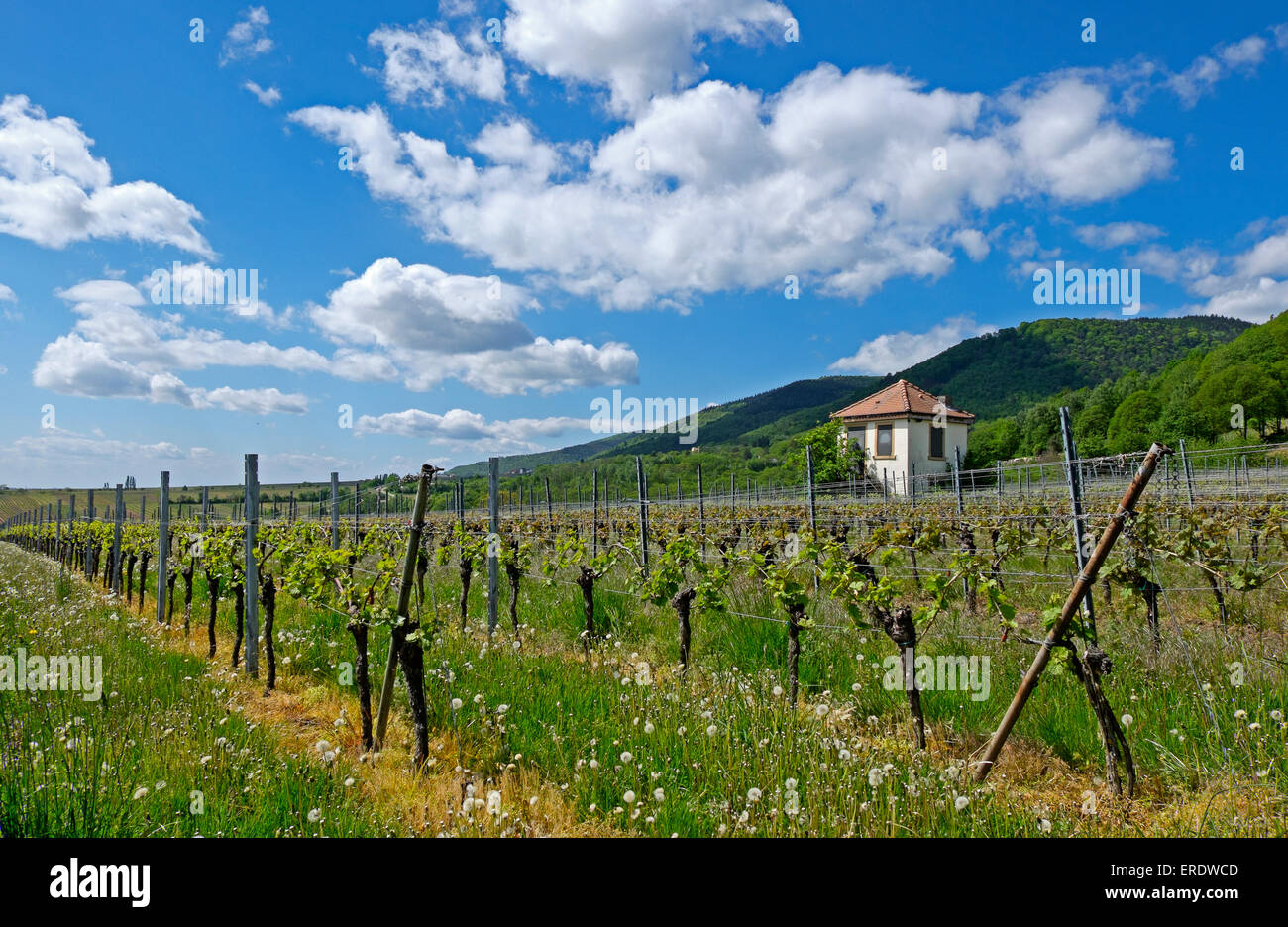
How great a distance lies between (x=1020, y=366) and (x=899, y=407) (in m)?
67.5

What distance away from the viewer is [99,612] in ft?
33.4

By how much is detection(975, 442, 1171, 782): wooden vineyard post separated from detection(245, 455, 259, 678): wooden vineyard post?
715 cm

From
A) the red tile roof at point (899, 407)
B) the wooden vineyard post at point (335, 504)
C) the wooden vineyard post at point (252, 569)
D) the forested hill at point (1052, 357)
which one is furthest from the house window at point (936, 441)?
the wooden vineyard post at point (252, 569)

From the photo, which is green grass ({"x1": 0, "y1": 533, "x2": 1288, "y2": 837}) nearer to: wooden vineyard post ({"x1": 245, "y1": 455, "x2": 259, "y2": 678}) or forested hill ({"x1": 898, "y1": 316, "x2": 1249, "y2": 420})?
wooden vineyard post ({"x1": 245, "y1": 455, "x2": 259, "y2": 678})

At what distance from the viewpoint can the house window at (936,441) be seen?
169ft

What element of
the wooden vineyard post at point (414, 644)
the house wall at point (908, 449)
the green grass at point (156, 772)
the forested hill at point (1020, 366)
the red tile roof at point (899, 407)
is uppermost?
the forested hill at point (1020, 366)

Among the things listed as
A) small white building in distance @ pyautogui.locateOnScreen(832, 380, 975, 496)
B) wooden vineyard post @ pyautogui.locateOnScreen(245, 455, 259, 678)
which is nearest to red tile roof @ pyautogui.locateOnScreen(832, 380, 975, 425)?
small white building in distance @ pyautogui.locateOnScreen(832, 380, 975, 496)

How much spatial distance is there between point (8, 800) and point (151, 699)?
8.57ft

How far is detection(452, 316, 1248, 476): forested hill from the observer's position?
99.2 metres

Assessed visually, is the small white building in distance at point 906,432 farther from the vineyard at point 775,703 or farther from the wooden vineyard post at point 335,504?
the wooden vineyard post at point 335,504
